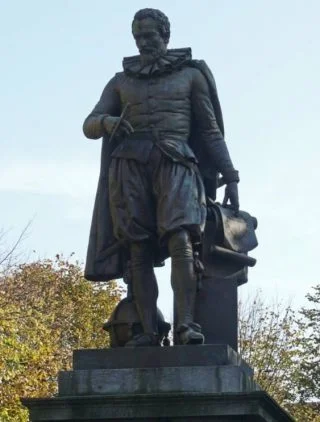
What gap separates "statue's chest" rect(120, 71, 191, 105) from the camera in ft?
41.0

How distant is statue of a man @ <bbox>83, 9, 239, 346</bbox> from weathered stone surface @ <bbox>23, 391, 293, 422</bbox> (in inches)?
27.8

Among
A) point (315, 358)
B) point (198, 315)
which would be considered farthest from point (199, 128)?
point (315, 358)

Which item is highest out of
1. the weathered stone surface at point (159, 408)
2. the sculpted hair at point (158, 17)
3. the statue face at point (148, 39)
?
the sculpted hair at point (158, 17)

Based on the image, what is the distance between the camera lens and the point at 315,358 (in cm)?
4534

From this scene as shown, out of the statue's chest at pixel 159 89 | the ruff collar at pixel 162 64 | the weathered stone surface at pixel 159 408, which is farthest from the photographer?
the ruff collar at pixel 162 64

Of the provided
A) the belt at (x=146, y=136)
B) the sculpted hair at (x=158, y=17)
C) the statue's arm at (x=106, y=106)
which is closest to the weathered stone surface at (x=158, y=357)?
the belt at (x=146, y=136)

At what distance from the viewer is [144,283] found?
12180 mm

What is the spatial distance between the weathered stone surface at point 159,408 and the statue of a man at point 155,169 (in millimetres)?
706

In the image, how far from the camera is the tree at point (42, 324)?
102ft

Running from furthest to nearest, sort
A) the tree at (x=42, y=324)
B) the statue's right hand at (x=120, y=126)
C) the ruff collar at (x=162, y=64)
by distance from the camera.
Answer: the tree at (x=42, y=324), the ruff collar at (x=162, y=64), the statue's right hand at (x=120, y=126)

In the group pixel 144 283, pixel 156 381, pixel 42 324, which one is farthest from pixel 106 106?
pixel 42 324

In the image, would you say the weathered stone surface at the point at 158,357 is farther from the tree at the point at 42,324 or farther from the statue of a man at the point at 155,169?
the tree at the point at 42,324

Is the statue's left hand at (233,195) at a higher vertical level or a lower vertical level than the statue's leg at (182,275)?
higher

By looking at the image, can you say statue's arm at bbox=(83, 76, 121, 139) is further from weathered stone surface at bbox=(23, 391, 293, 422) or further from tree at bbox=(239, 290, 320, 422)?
tree at bbox=(239, 290, 320, 422)
